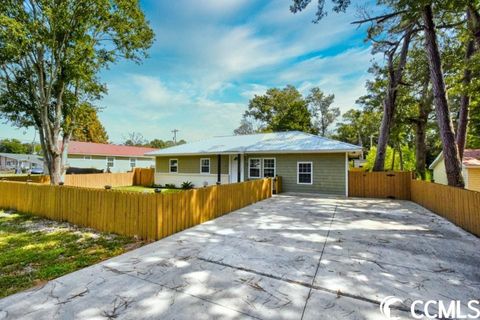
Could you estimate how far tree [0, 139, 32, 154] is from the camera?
63250 millimetres

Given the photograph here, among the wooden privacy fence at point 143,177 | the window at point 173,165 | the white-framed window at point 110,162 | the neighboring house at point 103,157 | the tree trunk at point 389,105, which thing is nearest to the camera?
the tree trunk at point 389,105

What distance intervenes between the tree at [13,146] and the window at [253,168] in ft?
259

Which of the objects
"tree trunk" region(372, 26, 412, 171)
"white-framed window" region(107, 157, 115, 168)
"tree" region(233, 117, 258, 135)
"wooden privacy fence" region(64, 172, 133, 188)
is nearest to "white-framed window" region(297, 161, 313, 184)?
"tree trunk" region(372, 26, 412, 171)

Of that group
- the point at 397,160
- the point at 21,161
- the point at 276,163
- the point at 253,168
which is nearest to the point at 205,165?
the point at 253,168

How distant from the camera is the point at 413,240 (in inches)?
201

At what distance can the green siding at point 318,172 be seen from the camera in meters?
12.1

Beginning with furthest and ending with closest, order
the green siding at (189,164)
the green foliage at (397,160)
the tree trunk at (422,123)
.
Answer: the green foliage at (397,160), the tree trunk at (422,123), the green siding at (189,164)

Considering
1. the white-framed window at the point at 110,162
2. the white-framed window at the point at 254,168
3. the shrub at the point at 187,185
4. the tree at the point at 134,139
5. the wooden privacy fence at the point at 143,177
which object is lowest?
the shrub at the point at 187,185

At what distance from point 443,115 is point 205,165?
41.3 feet

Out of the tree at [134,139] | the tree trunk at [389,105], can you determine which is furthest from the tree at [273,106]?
the tree at [134,139]

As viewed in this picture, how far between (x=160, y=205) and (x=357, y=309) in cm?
397

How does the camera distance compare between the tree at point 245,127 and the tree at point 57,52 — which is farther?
the tree at point 245,127

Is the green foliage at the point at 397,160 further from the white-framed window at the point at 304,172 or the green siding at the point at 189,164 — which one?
the green siding at the point at 189,164

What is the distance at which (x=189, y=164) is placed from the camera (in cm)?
1683
